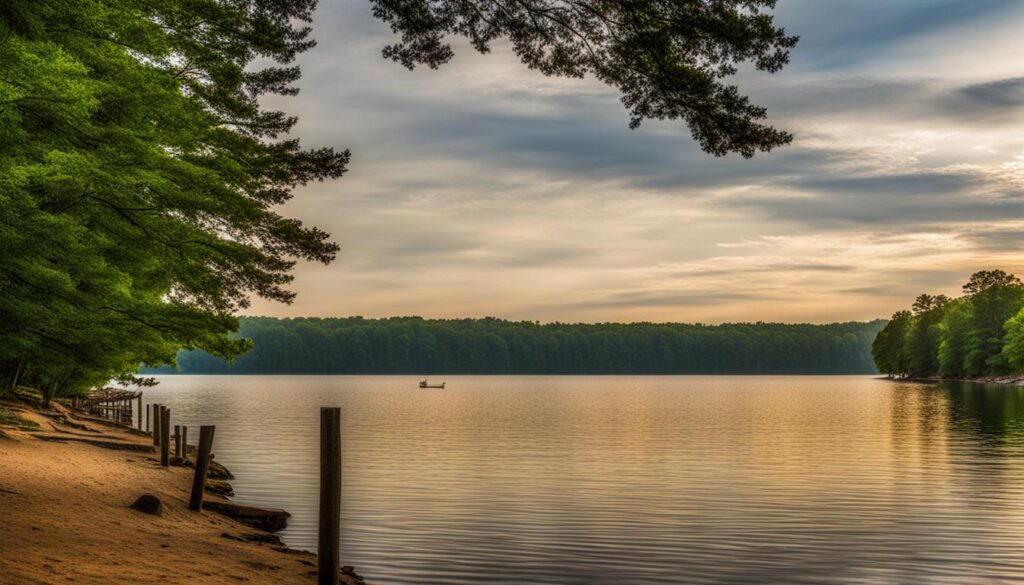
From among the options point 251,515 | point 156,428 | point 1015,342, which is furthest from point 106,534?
point 1015,342

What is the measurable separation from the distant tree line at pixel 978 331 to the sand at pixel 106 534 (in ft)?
473

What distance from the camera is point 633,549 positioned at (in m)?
22.8

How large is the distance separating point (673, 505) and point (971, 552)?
372 inches

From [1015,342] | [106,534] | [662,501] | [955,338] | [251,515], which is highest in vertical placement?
[955,338]

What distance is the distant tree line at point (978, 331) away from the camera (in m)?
152

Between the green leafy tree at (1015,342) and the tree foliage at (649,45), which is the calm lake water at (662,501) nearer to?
the tree foliage at (649,45)

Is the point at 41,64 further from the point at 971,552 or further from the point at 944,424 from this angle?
the point at 944,424

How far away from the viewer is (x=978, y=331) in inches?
6299

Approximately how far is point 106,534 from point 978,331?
6574 inches

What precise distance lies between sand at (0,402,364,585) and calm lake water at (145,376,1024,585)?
3031mm

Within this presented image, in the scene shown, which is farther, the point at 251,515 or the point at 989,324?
the point at 989,324

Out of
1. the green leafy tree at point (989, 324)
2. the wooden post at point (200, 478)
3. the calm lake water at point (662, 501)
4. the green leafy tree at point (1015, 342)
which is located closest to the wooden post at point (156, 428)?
the calm lake water at point (662, 501)

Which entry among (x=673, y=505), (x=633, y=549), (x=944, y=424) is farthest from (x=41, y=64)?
(x=944, y=424)

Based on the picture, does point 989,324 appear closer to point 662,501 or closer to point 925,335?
point 925,335
